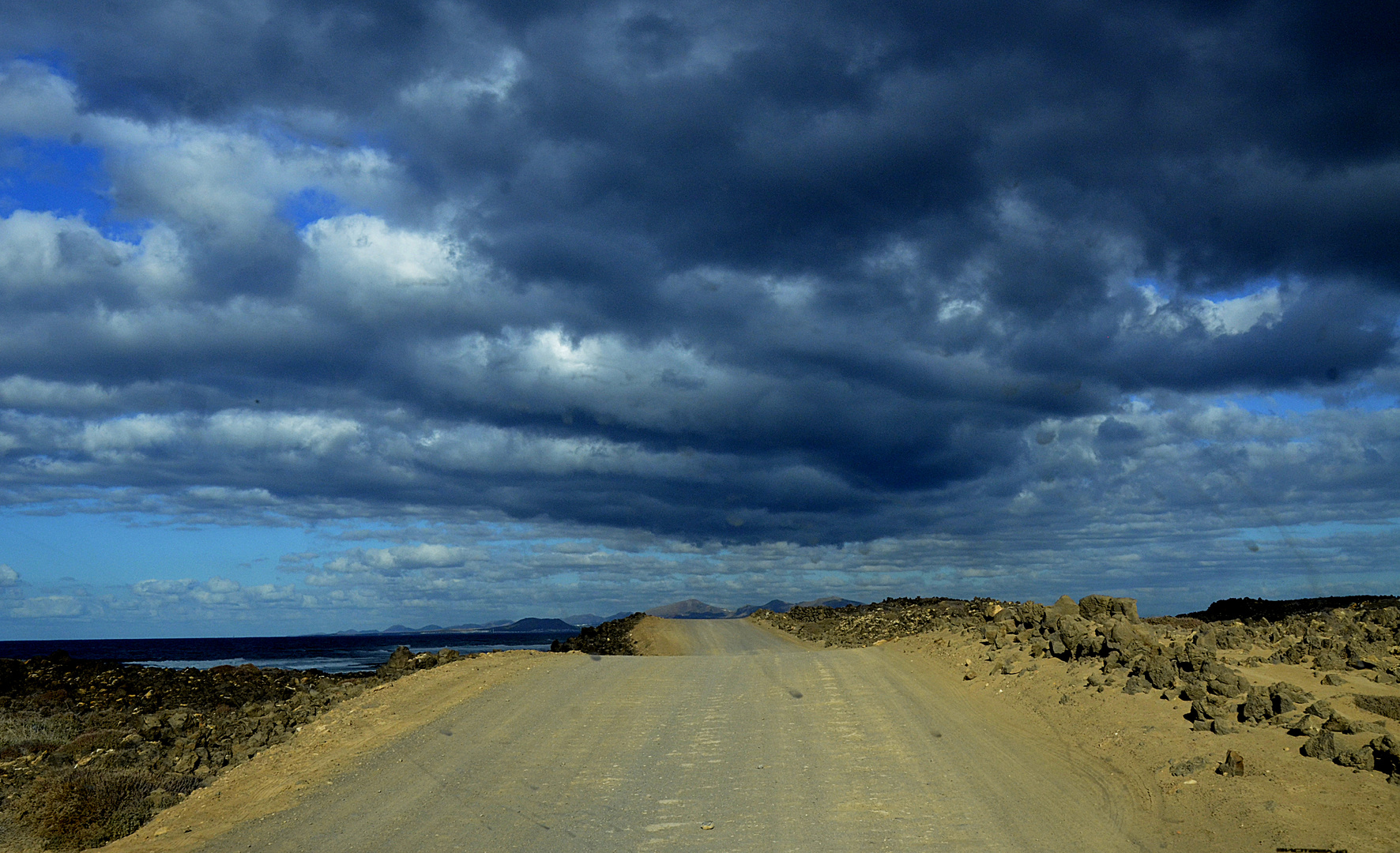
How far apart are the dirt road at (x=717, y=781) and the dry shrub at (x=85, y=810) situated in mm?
836

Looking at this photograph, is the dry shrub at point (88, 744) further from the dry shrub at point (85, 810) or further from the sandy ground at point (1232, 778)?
the sandy ground at point (1232, 778)

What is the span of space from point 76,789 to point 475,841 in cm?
681

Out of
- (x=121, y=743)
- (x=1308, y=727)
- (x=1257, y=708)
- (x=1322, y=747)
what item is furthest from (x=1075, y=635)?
(x=121, y=743)

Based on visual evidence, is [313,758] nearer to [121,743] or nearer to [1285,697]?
[121,743]

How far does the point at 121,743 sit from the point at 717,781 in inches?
554

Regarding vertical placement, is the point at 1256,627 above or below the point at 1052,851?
above

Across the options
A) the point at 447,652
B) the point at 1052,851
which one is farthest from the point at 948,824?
the point at 447,652

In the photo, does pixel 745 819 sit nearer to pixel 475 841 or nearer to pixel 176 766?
pixel 475 841

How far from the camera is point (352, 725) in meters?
16.6

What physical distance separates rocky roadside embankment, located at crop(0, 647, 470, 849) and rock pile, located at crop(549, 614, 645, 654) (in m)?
12.8

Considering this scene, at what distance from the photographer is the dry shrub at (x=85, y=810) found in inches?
451

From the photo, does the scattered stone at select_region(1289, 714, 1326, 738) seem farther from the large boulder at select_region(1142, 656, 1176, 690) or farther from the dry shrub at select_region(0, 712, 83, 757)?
the dry shrub at select_region(0, 712, 83, 757)

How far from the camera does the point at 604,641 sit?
5194cm

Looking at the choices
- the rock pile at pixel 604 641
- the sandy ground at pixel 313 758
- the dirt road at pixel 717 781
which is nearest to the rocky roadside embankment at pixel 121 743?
the sandy ground at pixel 313 758
